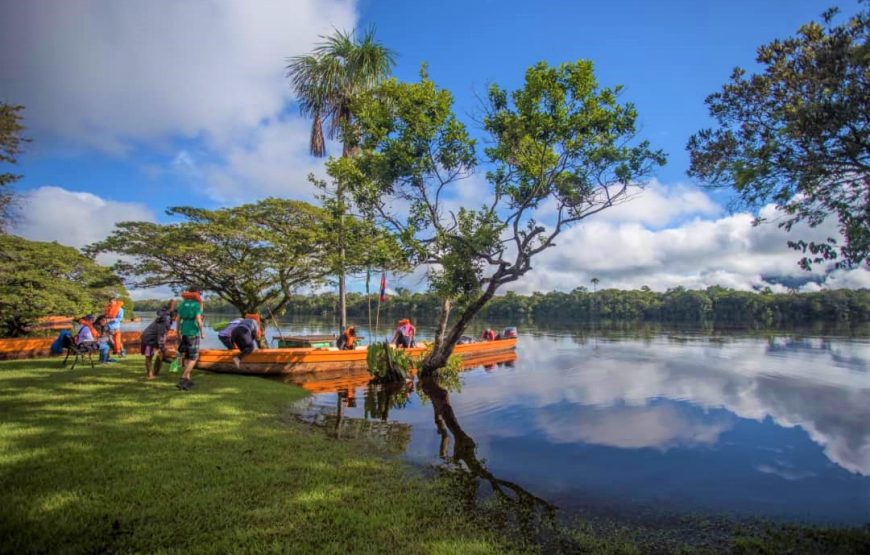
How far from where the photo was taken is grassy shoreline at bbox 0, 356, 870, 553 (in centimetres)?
352

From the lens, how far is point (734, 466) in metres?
7.40

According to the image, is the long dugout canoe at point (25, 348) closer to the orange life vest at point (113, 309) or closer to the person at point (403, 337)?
the orange life vest at point (113, 309)

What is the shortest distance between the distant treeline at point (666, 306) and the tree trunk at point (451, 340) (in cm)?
5090

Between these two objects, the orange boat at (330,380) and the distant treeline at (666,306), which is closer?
the orange boat at (330,380)

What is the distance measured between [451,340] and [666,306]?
3949 inches

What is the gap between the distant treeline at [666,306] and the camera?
268 feet

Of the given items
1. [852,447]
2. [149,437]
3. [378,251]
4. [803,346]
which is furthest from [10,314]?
[803,346]

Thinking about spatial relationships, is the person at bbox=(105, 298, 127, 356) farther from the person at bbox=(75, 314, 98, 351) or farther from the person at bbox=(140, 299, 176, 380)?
the person at bbox=(140, 299, 176, 380)

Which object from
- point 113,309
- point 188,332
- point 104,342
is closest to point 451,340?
point 188,332

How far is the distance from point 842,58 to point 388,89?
37.5 feet

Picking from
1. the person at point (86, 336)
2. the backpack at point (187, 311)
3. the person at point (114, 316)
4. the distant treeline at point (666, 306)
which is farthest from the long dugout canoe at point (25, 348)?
the distant treeline at point (666, 306)

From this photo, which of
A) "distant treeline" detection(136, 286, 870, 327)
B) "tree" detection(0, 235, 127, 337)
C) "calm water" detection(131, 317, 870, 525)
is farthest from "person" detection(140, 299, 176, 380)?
"distant treeline" detection(136, 286, 870, 327)

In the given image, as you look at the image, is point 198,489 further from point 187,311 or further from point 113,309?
point 113,309

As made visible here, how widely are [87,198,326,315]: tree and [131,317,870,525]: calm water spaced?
5.93 metres
